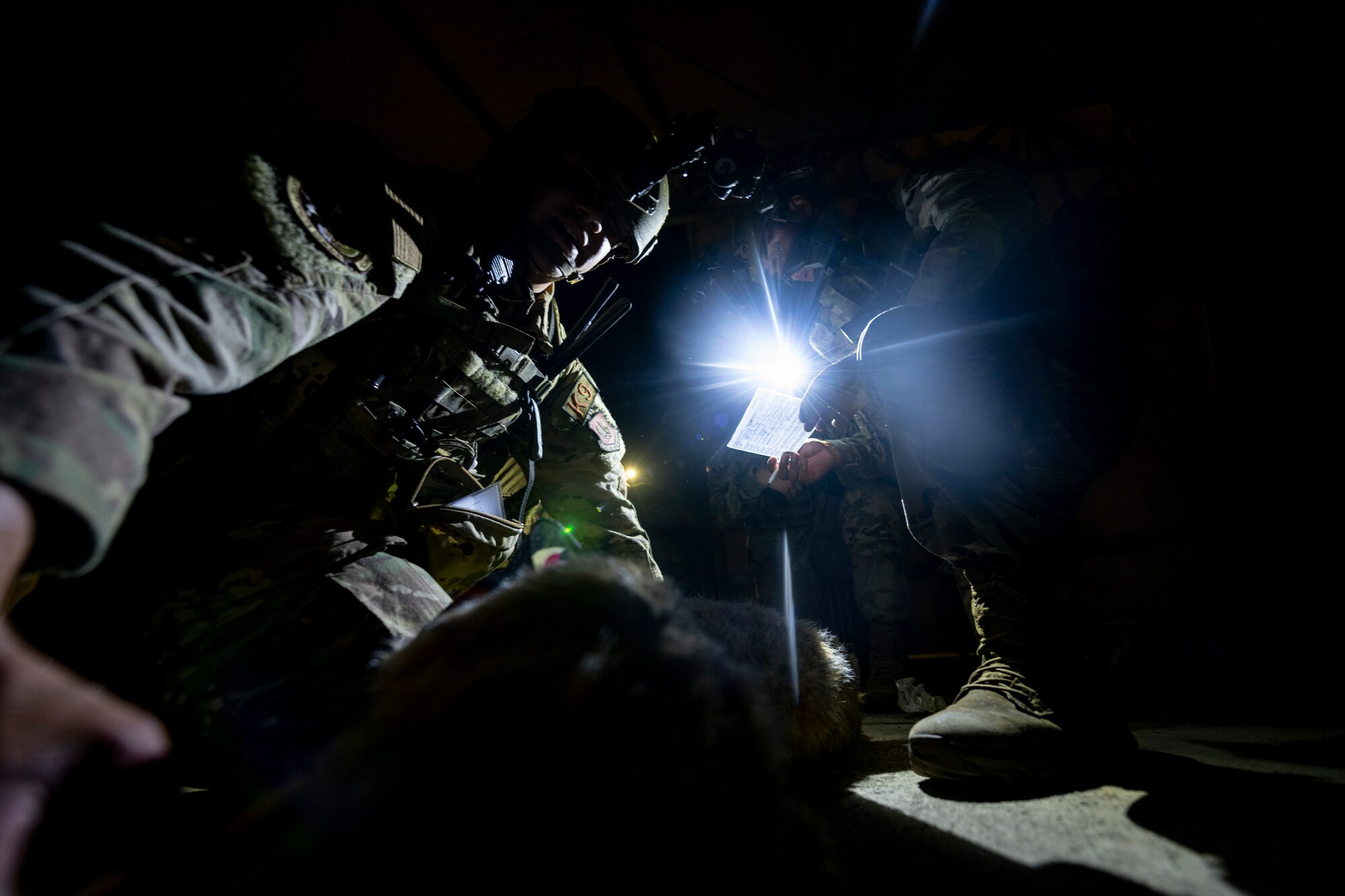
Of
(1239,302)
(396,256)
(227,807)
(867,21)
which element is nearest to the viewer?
(227,807)

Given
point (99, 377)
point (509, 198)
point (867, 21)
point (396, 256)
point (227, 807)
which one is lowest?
point (227, 807)

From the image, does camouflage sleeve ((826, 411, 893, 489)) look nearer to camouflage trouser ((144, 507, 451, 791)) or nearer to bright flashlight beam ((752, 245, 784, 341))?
bright flashlight beam ((752, 245, 784, 341))

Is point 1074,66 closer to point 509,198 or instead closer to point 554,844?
point 509,198

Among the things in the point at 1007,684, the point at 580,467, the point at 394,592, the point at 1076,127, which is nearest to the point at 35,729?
the point at 394,592

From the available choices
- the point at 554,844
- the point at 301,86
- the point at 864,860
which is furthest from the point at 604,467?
the point at 301,86

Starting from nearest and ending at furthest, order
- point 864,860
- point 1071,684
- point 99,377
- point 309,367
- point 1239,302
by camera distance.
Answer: point 99,377
point 864,860
point 1071,684
point 309,367
point 1239,302

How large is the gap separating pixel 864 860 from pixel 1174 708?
9.03 ft

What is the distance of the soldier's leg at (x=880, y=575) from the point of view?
11.5ft

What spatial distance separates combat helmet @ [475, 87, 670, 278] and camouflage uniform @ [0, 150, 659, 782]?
0.41 m

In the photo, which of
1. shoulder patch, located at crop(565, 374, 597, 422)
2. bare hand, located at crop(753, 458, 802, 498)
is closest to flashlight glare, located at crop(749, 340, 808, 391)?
bare hand, located at crop(753, 458, 802, 498)

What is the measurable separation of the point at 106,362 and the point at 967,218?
2.78 m

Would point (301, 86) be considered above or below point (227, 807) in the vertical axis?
above

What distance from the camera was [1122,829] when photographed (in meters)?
0.84

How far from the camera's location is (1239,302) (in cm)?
231
